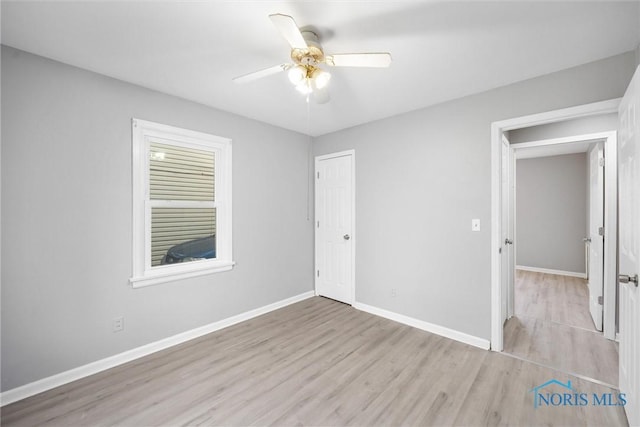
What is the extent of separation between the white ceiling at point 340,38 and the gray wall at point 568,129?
3.90ft

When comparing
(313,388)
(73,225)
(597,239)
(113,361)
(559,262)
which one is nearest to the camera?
(313,388)

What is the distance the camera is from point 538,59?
6.72 feet

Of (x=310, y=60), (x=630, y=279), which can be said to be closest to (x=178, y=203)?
(x=310, y=60)

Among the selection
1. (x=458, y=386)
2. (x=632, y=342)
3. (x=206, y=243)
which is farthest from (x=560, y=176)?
(x=206, y=243)

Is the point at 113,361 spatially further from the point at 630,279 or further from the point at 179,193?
the point at 630,279

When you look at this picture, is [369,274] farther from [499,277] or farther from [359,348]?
[499,277]

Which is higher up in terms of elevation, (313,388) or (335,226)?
(335,226)

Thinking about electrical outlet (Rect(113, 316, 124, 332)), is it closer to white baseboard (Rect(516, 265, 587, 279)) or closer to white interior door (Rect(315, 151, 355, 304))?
white interior door (Rect(315, 151, 355, 304))

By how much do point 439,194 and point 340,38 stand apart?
188cm

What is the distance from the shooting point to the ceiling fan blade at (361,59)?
156 cm

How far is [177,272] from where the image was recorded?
2732mm

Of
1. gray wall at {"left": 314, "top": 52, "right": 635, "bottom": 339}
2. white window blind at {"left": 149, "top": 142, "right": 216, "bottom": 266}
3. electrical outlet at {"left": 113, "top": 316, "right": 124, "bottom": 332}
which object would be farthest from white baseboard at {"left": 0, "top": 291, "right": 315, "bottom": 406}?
gray wall at {"left": 314, "top": 52, "right": 635, "bottom": 339}

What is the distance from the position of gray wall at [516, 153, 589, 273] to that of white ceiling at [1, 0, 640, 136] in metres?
4.41

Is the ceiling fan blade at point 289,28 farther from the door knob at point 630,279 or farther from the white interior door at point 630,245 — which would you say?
the door knob at point 630,279
